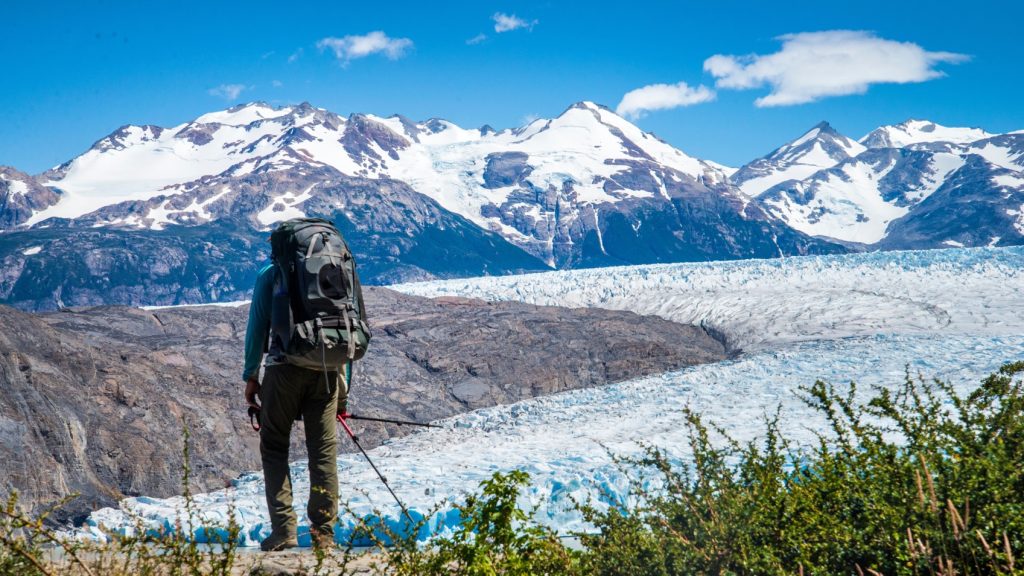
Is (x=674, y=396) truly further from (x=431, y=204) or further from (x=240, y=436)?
(x=431, y=204)

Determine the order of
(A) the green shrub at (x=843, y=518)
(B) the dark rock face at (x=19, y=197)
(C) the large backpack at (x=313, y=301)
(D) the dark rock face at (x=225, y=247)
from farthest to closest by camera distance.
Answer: (B) the dark rock face at (x=19, y=197), (D) the dark rock face at (x=225, y=247), (C) the large backpack at (x=313, y=301), (A) the green shrub at (x=843, y=518)

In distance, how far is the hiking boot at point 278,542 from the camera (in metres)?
4.50

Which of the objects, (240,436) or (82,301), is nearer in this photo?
(240,436)

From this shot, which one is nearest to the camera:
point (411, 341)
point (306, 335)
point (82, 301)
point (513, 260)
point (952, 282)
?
point (306, 335)

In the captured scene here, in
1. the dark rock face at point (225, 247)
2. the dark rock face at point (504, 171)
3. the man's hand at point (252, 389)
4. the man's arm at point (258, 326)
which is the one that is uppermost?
the dark rock face at point (504, 171)

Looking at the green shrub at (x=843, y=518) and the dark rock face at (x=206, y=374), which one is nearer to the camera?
the green shrub at (x=843, y=518)

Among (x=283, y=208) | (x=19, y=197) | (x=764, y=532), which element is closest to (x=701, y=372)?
(x=764, y=532)

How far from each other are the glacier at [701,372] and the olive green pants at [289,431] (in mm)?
429

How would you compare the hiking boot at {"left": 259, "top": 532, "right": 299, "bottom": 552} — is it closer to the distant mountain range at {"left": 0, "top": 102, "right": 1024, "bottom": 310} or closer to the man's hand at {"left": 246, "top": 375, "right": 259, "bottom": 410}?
the man's hand at {"left": 246, "top": 375, "right": 259, "bottom": 410}

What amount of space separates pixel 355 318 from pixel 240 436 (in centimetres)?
873

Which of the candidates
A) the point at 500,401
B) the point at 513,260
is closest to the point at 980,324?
the point at 500,401

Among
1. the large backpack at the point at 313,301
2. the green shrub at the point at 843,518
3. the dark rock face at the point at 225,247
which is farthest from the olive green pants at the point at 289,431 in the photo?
the dark rock face at the point at 225,247

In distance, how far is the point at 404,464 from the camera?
389 inches

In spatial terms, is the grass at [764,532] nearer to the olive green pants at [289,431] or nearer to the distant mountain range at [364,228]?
the olive green pants at [289,431]
